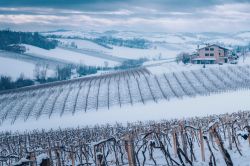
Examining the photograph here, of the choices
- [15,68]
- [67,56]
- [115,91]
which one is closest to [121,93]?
[115,91]

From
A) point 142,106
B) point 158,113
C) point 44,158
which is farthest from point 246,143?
point 142,106

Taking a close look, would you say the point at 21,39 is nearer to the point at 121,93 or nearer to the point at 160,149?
the point at 121,93

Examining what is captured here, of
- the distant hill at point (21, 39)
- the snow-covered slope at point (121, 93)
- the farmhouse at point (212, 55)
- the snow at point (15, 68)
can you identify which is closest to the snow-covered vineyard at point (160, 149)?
the snow-covered slope at point (121, 93)

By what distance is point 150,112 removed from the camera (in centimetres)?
5900

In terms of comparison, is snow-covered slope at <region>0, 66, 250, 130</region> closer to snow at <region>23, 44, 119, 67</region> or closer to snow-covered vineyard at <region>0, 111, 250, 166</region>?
snow-covered vineyard at <region>0, 111, 250, 166</region>

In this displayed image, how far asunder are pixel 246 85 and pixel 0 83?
62.4 meters

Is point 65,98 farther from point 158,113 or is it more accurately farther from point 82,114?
point 158,113

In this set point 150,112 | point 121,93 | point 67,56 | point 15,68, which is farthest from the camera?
point 67,56

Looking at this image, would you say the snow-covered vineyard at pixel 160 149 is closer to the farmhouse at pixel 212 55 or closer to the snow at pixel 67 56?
the farmhouse at pixel 212 55

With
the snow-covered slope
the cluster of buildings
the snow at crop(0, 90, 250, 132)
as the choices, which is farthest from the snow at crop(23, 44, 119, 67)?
the snow at crop(0, 90, 250, 132)

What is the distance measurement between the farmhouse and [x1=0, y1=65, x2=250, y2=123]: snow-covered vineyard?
8.98m

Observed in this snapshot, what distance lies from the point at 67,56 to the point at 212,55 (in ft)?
306

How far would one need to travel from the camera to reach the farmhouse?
98812mm

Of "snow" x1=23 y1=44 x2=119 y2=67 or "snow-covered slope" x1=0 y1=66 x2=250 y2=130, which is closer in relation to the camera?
"snow-covered slope" x1=0 y1=66 x2=250 y2=130
